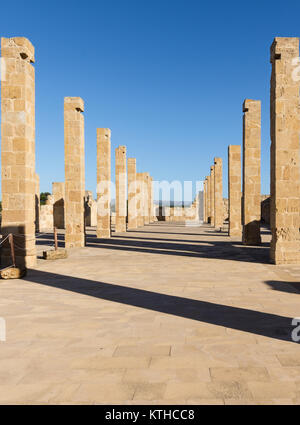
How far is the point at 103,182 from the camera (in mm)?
18203

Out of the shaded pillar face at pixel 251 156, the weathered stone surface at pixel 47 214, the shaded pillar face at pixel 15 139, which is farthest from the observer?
the weathered stone surface at pixel 47 214

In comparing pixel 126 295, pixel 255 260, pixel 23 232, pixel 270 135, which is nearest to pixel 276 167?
pixel 270 135

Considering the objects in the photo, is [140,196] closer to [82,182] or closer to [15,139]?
[82,182]

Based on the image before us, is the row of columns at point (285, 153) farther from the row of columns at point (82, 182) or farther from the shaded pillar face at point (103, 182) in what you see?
the shaded pillar face at point (103, 182)

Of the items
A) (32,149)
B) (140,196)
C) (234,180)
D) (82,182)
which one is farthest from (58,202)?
(32,149)

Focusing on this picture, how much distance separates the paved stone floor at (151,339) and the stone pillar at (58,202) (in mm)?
19564

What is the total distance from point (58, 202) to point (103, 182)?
383 inches

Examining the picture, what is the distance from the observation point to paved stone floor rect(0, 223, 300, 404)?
2721 mm

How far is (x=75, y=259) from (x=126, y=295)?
4706 mm

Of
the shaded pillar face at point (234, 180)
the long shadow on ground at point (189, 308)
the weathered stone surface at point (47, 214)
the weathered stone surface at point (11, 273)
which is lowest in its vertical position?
the long shadow on ground at point (189, 308)

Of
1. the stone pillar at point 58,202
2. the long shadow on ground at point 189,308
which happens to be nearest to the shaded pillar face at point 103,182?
the stone pillar at point 58,202

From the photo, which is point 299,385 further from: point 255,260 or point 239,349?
point 255,260

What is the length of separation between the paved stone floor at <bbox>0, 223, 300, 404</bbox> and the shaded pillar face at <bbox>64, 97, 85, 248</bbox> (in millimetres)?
6138

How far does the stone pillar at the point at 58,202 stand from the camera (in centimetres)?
2641
